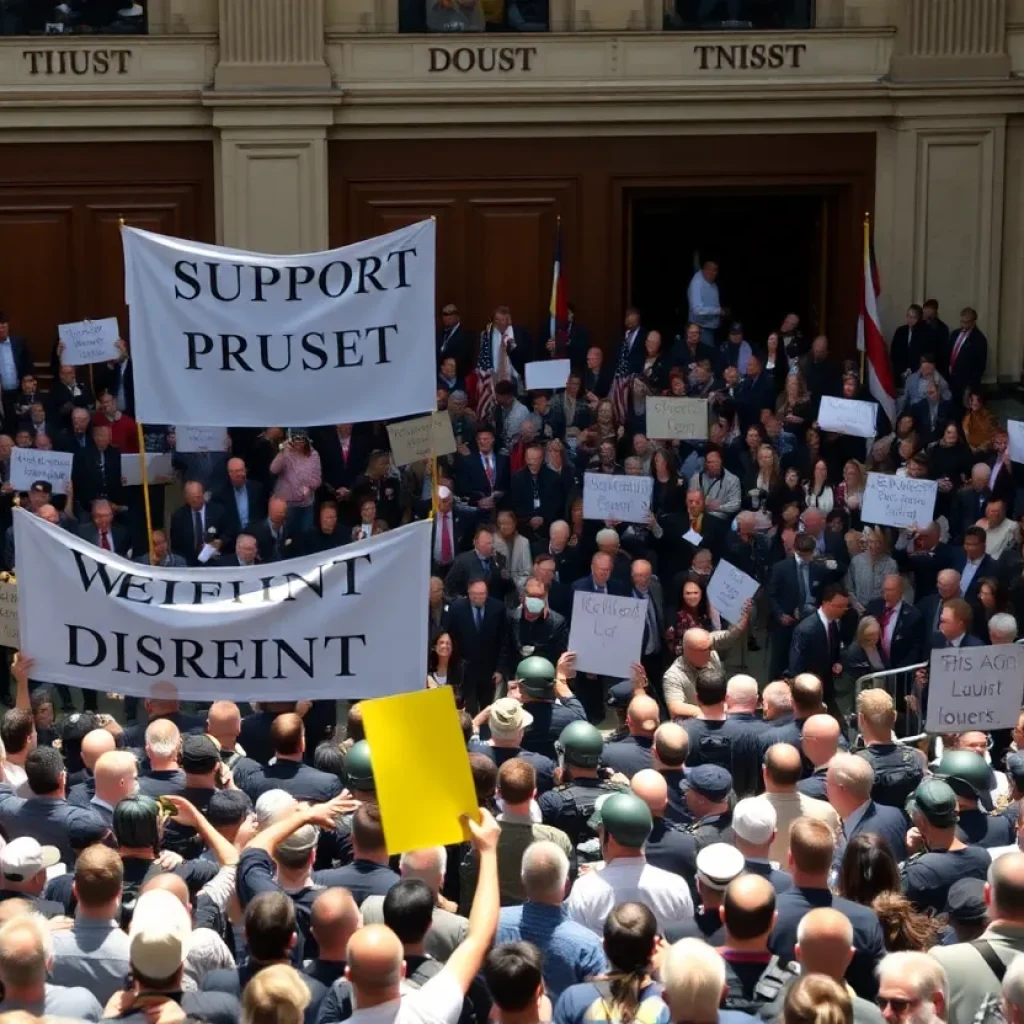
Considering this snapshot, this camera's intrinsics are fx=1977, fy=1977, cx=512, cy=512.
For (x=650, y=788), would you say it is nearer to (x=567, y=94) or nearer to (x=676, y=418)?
(x=676, y=418)

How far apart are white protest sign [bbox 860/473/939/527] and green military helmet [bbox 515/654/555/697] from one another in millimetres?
5526

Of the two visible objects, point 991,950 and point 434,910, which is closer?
point 991,950

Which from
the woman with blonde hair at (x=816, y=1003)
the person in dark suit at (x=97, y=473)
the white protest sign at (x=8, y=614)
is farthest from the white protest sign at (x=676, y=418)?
the woman with blonde hair at (x=816, y=1003)

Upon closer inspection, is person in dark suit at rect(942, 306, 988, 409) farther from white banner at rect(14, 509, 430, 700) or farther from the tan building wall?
white banner at rect(14, 509, 430, 700)

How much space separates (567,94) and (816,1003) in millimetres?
17660

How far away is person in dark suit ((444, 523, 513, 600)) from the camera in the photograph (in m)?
15.4

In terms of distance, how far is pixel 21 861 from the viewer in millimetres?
7688

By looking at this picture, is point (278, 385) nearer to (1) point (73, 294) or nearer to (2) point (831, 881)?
(2) point (831, 881)

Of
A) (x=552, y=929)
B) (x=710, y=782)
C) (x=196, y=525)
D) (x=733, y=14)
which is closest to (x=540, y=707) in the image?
(x=710, y=782)

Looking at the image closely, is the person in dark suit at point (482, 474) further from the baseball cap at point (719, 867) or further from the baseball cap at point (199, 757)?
the baseball cap at point (719, 867)

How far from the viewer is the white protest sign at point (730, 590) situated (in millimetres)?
14586

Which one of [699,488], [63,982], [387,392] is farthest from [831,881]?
[699,488]

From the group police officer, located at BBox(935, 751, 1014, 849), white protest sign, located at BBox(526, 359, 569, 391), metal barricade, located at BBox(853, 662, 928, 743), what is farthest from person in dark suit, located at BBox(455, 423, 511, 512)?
police officer, located at BBox(935, 751, 1014, 849)

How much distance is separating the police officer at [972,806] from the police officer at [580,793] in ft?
4.99
